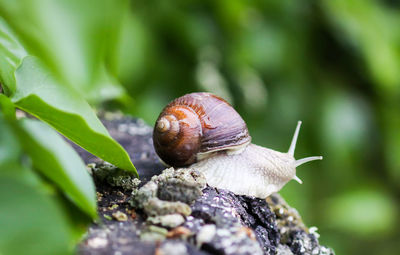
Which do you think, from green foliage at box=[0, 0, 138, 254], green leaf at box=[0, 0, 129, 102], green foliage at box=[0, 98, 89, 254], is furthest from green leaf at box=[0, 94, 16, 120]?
green leaf at box=[0, 0, 129, 102]

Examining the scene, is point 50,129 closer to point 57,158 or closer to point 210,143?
point 57,158

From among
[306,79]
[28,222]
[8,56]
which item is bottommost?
[28,222]

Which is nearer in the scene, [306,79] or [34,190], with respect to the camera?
[34,190]

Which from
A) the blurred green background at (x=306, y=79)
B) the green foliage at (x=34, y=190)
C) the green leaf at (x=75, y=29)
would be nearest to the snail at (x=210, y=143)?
the green foliage at (x=34, y=190)

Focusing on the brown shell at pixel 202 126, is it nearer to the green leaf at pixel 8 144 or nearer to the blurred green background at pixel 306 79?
the green leaf at pixel 8 144

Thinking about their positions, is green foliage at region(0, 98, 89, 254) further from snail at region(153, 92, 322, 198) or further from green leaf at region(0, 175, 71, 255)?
snail at region(153, 92, 322, 198)

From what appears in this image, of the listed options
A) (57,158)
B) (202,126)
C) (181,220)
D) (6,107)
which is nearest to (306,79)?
(202,126)
